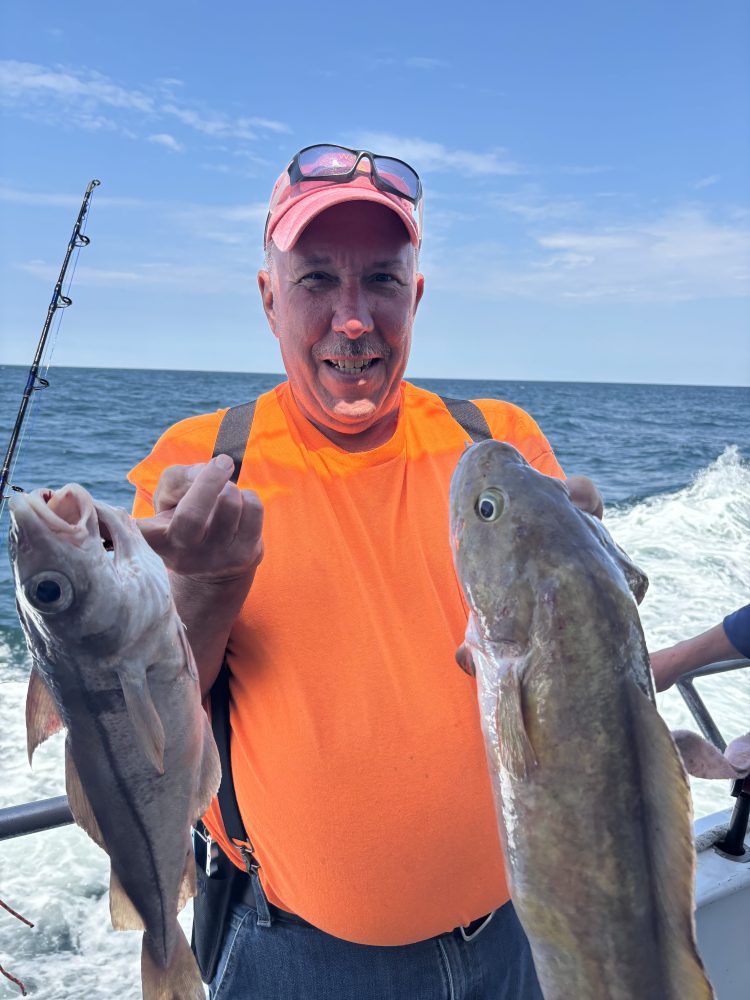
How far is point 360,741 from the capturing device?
2146mm

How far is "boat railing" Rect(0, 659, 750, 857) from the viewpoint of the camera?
2.44 metres

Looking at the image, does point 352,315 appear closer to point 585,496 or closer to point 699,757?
point 585,496

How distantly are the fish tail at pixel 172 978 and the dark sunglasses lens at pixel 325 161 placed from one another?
7.48 feet

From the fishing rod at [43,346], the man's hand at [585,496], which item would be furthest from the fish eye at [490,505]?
the fishing rod at [43,346]

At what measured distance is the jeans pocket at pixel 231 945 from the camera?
2.41 metres

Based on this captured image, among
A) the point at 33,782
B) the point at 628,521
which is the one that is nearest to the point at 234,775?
the point at 33,782

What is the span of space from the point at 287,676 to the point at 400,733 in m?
0.36

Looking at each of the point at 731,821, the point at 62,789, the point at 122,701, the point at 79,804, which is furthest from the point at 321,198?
the point at 62,789

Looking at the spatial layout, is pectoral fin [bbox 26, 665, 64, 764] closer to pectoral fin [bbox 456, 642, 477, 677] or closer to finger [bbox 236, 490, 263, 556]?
finger [bbox 236, 490, 263, 556]

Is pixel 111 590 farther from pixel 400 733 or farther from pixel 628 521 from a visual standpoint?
pixel 628 521

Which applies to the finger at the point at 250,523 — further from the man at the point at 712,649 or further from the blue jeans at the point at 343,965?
the man at the point at 712,649

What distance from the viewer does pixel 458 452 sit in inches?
106

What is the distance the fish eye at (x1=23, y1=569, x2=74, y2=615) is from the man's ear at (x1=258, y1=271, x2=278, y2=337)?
4.56ft

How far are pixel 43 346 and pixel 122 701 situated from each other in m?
2.90
